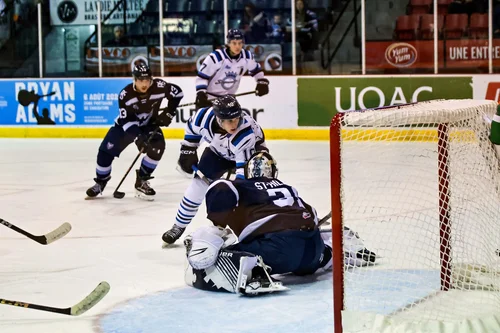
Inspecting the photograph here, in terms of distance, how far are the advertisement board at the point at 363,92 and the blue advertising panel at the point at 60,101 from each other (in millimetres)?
2147

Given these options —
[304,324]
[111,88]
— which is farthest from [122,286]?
[111,88]

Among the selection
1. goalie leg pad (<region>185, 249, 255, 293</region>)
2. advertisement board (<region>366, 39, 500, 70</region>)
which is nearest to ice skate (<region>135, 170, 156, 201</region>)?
goalie leg pad (<region>185, 249, 255, 293</region>)

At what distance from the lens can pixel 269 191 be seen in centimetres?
391

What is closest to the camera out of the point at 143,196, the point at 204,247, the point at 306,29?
the point at 204,247

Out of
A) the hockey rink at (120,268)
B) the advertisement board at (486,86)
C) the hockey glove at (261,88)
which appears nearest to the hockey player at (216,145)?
the hockey rink at (120,268)

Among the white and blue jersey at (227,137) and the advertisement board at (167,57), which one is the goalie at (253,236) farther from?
the advertisement board at (167,57)

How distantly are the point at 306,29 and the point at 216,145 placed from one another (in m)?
5.77

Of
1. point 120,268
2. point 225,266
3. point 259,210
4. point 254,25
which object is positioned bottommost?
point 120,268

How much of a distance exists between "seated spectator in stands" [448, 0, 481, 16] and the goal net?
5.94 metres

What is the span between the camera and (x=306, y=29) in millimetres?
10703

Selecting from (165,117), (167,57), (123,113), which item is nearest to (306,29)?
(167,57)

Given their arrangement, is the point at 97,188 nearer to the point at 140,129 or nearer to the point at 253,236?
the point at 140,129

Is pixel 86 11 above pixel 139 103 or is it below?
above

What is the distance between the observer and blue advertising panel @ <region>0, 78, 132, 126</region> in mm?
11172
